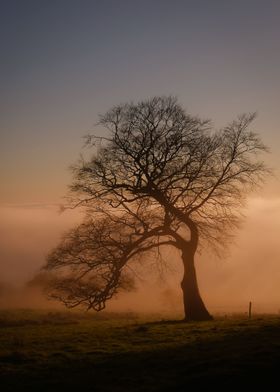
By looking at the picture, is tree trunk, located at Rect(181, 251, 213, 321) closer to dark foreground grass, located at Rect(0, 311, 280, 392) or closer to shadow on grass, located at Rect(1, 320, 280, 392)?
dark foreground grass, located at Rect(0, 311, 280, 392)

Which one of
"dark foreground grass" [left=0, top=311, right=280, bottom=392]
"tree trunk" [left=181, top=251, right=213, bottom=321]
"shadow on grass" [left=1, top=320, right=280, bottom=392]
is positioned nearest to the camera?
"shadow on grass" [left=1, top=320, right=280, bottom=392]

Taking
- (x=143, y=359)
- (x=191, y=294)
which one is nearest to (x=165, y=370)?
(x=143, y=359)

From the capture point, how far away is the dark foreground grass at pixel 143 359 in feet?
50.2

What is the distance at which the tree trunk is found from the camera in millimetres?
35188

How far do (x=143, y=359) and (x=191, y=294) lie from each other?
17172 mm

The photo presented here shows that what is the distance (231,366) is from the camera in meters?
16.5

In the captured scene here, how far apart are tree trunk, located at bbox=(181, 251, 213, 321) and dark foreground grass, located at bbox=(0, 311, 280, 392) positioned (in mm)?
7125

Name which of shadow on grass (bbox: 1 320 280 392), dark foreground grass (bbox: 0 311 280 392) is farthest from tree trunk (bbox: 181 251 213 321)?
shadow on grass (bbox: 1 320 280 392)

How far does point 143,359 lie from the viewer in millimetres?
18844

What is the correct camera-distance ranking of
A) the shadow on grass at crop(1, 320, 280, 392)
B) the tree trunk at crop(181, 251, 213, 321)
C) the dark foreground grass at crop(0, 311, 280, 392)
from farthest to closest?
the tree trunk at crop(181, 251, 213, 321) → the dark foreground grass at crop(0, 311, 280, 392) → the shadow on grass at crop(1, 320, 280, 392)

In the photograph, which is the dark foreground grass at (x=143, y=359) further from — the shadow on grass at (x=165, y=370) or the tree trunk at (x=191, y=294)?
the tree trunk at (x=191, y=294)

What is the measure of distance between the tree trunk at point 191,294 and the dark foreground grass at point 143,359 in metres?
7.13

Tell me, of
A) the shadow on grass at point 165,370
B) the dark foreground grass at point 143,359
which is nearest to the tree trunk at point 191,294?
the dark foreground grass at point 143,359

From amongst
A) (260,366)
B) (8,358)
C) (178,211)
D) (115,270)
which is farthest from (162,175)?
(260,366)
